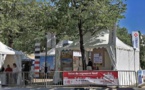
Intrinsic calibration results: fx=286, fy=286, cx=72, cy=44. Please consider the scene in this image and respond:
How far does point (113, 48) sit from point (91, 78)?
12.8ft

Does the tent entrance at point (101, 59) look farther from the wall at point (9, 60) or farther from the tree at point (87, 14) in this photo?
the wall at point (9, 60)

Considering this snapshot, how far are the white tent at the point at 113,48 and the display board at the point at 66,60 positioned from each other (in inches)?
37.9

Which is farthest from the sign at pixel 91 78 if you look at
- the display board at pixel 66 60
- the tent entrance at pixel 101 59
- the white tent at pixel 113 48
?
the display board at pixel 66 60

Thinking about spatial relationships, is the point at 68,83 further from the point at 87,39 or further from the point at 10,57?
the point at 10,57

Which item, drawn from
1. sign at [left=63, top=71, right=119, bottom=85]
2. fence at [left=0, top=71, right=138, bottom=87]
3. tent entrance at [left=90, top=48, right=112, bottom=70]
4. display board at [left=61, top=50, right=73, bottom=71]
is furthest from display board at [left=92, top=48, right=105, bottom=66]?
sign at [left=63, top=71, right=119, bottom=85]

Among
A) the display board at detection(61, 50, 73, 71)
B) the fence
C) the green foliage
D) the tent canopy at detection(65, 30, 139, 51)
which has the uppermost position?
the green foliage

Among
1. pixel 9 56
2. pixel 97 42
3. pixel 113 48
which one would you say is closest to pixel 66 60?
pixel 97 42

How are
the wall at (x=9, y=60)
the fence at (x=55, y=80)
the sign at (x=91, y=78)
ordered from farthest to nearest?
the wall at (x=9, y=60) < the fence at (x=55, y=80) < the sign at (x=91, y=78)

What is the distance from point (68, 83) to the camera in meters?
19.0

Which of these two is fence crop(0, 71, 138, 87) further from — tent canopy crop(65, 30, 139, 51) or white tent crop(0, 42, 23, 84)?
tent canopy crop(65, 30, 139, 51)

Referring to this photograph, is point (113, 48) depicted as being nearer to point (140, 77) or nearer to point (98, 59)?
point (140, 77)

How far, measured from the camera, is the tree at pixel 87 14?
71.4 ft

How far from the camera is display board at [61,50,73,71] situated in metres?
25.5

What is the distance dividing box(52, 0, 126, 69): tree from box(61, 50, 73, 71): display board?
9.91 feet
